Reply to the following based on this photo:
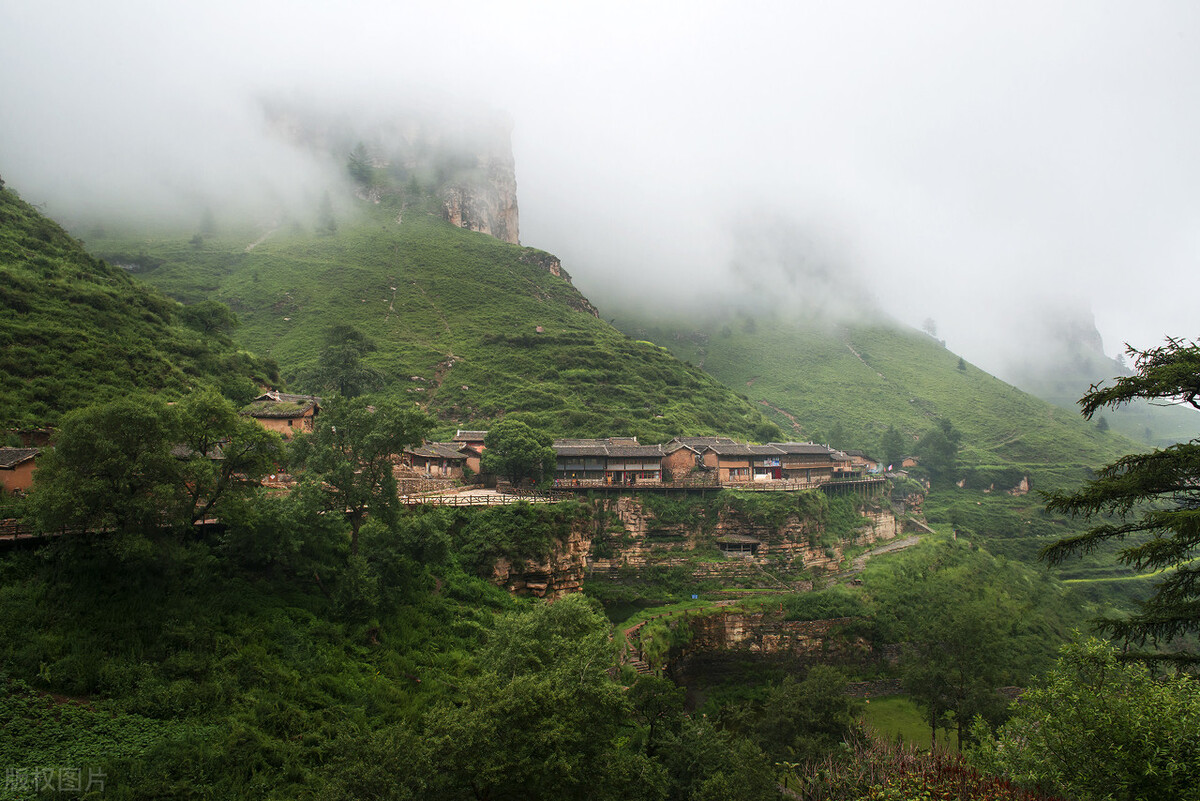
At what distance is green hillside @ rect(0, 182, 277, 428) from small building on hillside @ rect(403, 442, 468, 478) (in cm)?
1361

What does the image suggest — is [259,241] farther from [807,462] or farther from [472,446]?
[807,462]

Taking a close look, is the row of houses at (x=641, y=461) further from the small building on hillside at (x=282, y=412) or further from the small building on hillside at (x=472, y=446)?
the small building on hillside at (x=282, y=412)

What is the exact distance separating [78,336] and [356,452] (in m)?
20.7

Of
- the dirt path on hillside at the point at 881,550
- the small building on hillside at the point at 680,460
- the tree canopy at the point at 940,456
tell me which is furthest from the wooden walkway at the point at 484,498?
the tree canopy at the point at 940,456

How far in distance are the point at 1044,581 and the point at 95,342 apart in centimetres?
8064

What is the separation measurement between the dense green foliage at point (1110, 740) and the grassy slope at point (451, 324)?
168ft

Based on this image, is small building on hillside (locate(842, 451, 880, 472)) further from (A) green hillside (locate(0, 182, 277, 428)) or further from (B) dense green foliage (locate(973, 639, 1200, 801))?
(A) green hillside (locate(0, 182, 277, 428))

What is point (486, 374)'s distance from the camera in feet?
257

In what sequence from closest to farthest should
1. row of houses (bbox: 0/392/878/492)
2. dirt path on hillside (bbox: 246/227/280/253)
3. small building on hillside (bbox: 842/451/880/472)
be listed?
row of houses (bbox: 0/392/878/492) < small building on hillside (bbox: 842/451/880/472) < dirt path on hillside (bbox: 246/227/280/253)

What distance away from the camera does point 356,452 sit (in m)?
26.0

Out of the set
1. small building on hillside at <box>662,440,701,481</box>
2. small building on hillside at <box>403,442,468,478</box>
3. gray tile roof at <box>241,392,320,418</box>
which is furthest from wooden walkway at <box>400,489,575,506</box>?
small building on hillside at <box>662,440,701,481</box>

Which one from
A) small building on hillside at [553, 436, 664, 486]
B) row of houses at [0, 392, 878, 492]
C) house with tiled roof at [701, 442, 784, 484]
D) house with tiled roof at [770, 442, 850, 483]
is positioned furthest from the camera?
house with tiled roof at [770, 442, 850, 483]

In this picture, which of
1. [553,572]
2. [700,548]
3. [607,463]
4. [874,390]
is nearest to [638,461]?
[607,463]

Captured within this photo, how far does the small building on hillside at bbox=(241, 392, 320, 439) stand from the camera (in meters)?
42.1
